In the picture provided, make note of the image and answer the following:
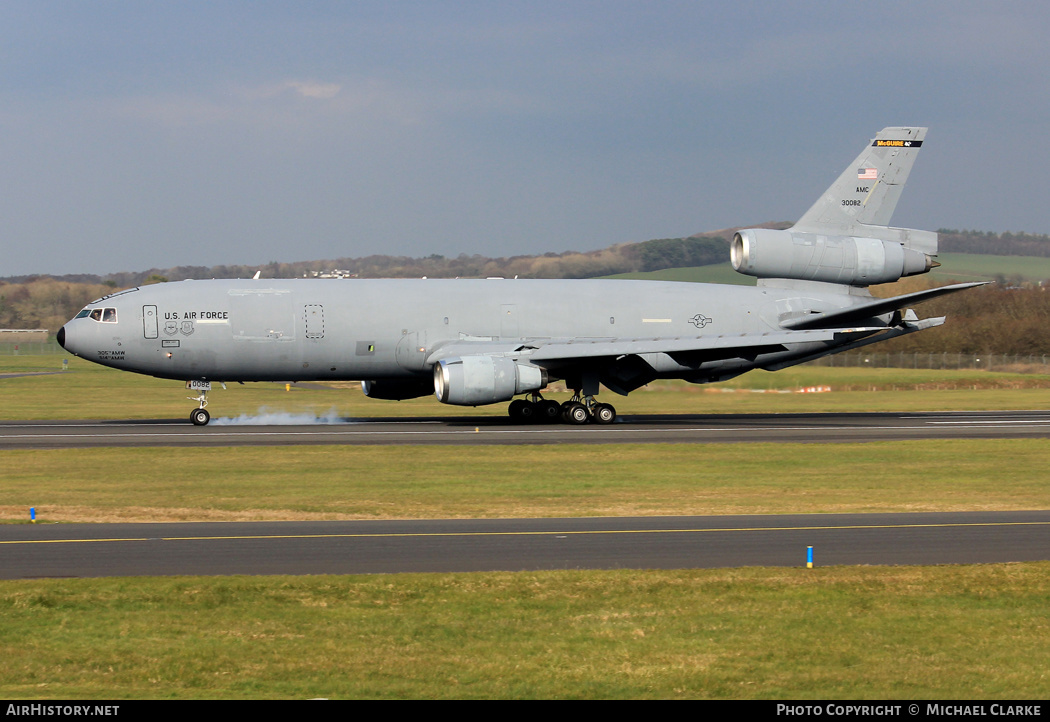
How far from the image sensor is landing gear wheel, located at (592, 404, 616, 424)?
40594 millimetres

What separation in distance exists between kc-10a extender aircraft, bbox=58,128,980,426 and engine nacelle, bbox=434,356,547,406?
0.19 feet

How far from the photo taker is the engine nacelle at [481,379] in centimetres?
3716

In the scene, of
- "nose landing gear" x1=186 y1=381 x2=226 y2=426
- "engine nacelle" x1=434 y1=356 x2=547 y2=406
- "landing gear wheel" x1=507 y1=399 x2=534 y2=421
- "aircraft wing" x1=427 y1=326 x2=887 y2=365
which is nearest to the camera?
"engine nacelle" x1=434 y1=356 x2=547 y2=406

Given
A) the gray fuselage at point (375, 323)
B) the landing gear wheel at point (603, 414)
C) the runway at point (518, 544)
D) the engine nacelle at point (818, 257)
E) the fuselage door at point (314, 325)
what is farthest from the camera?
the engine nacelle at point (818, 257)

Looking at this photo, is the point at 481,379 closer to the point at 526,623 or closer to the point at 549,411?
the point at 549,411

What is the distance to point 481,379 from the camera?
3728cm

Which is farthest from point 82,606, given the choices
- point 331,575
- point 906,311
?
point 906,311

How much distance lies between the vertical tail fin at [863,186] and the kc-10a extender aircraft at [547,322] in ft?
0.18

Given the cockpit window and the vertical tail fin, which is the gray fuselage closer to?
the cockpit window

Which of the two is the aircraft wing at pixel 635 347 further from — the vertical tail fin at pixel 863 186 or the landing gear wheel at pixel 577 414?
the vertical tail fin at pixel 863 186

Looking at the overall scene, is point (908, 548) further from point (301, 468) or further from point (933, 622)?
point (301, 468)

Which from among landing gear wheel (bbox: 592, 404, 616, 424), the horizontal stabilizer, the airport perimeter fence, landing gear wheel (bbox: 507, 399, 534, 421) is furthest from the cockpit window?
the airport perimeter fence

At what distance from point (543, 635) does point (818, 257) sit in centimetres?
3461

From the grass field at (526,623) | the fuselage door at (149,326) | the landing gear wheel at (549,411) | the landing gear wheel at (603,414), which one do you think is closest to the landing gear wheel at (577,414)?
the landing gear wheel at (603,414)
